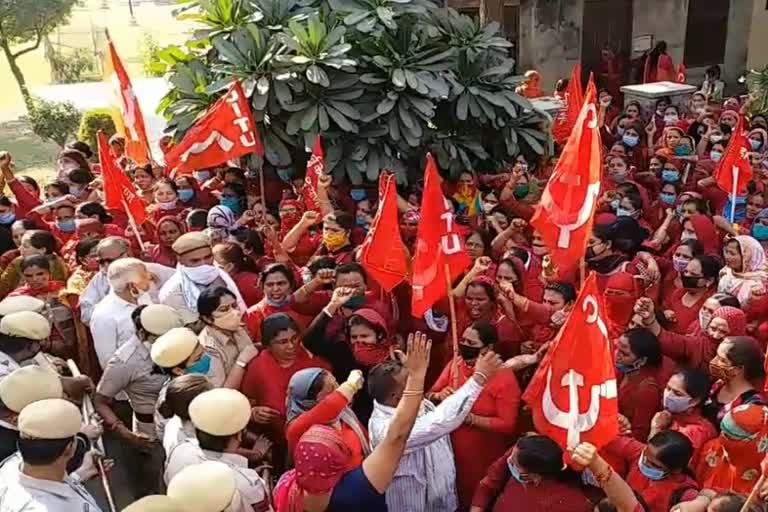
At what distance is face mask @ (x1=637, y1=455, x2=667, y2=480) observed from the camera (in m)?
3.16

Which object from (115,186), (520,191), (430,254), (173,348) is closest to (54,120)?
(115,186)

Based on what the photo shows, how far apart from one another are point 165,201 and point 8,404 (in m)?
3.75

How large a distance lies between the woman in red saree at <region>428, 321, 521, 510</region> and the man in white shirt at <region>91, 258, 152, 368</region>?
1.65 metres

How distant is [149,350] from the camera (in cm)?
404

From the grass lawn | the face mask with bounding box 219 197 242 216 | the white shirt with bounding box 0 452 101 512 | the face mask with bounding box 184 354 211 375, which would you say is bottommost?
the grass lawn

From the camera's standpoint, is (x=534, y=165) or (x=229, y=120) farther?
(x=534, y=165)

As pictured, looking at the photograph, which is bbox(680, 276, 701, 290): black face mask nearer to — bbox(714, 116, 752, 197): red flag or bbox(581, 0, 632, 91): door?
bbox(714, 116, 752, 197): red flag

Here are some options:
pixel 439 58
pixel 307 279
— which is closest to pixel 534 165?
pixel 439 58

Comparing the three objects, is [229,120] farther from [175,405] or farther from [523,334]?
[175,405]

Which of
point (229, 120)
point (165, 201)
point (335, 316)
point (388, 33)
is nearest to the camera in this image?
point (335, 316)

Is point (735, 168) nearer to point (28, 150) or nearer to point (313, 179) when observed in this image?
point (313, 179)

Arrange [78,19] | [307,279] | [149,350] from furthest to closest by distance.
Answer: [78,19] < [307,279] < [149,350]

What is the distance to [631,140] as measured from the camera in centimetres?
833

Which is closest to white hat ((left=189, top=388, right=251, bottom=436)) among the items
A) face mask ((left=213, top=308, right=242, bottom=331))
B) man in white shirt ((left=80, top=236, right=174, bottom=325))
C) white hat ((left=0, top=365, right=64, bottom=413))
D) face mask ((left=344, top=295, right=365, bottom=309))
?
white hat ((left=0, top=365, right=64, bottom=413))
